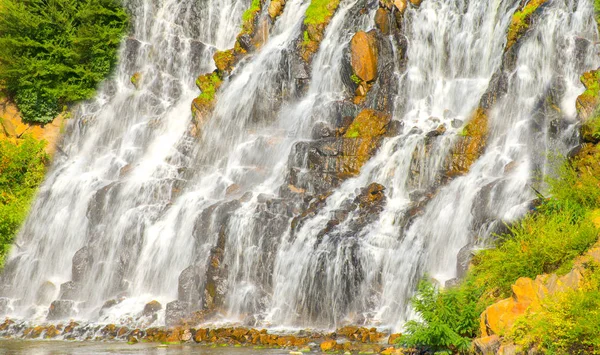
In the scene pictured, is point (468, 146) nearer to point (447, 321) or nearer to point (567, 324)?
point (447, 321)

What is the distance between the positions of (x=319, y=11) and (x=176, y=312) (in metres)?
20.1

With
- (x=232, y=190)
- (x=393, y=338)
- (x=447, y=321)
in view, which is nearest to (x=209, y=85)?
→ (x=232, y=190)

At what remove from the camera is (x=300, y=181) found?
33250 millimetres

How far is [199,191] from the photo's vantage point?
3669 centimetres

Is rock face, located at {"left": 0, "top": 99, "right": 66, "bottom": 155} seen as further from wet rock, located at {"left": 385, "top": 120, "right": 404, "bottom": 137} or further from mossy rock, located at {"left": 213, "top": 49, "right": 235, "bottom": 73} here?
wet rock, located at {"left": 385, "top": 120, "right": 404, "bottom": 137}

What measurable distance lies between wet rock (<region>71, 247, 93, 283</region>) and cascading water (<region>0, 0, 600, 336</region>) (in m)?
0.09

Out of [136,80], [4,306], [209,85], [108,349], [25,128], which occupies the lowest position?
[108,349]

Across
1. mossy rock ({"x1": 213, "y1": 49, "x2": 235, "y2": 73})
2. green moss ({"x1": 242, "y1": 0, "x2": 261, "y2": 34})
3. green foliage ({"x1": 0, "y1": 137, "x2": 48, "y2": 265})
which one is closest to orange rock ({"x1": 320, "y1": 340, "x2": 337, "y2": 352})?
green foliage ({"x1": 0, "y1": 137, "x2": 48, "y2": 265})

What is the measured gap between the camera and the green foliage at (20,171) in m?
42.2

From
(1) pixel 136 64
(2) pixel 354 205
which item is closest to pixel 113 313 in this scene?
(2) pixel 354 205

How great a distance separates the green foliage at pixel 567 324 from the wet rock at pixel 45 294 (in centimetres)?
2344

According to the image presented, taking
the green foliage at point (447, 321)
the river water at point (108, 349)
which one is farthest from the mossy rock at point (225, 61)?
the green foliage at point (447, 321)

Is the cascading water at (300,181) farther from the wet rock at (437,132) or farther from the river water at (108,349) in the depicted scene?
the river water at (108,349)

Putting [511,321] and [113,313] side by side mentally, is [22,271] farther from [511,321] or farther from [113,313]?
[511,321]
